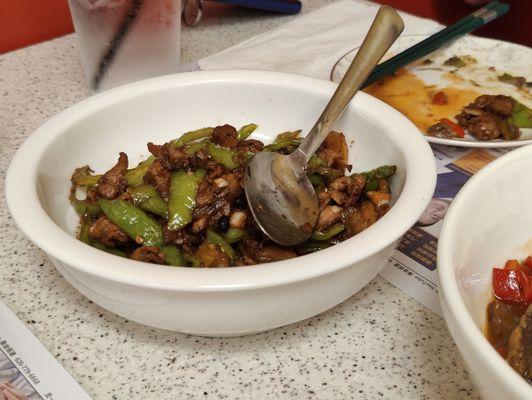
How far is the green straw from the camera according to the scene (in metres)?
1.34

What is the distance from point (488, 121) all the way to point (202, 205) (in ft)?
2.33

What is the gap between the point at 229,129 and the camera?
3.32 feet

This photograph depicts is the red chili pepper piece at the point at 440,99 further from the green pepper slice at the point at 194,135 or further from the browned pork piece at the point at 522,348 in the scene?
the browned pork piece at the point at 522,348

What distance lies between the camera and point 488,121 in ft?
4.06

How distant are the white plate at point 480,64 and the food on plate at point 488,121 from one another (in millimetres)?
119

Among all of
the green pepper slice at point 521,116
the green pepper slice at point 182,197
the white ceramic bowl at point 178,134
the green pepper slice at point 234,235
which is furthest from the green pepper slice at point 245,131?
the green pepper slice at point 521,116

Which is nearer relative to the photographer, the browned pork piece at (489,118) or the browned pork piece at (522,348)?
the browned pork piece at (522,348)

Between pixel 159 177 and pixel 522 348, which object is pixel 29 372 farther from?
pixel 522 348

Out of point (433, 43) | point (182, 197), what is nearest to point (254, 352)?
point (182, 197)

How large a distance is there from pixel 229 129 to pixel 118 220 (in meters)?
0.28

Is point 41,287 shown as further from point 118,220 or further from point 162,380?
point 162,380

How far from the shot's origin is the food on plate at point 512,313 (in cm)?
57

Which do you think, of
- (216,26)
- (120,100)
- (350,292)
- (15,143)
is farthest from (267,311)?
(216,26)

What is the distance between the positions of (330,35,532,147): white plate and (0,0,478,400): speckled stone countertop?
727mm
